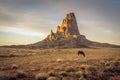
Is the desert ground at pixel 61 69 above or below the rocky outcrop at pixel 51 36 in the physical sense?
below

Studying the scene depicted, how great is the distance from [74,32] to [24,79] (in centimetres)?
18198

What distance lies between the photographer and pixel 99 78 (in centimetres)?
1891

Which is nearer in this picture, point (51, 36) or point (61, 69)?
point (61, 69)

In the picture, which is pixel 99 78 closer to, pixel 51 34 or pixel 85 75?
pixel 85 75

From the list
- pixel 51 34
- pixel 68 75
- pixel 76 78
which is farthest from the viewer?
pixel 51 34

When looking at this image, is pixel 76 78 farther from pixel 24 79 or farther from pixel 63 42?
pixel 63 42

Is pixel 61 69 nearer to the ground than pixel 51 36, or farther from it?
nearer to the ground

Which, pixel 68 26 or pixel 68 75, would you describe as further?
pixel 68 26

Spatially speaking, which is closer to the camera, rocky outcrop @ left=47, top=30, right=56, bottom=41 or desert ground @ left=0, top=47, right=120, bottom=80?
desert ground @ left=0, top=47, right=120, bottom=80

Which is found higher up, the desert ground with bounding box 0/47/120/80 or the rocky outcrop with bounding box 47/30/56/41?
the rocky outcrop with bounding box 47/30/56/41

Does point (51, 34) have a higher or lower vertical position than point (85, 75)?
higher

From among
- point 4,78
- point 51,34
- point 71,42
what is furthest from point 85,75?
point 51,34

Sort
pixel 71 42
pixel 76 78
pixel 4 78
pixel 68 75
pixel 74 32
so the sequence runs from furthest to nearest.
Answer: pixel 74 32
pixel 71 42
pixel 68 75
pixel 76 78
pixel 4 78

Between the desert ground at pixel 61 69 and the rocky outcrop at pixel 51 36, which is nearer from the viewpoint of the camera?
the desert ground at pixel 61 69
